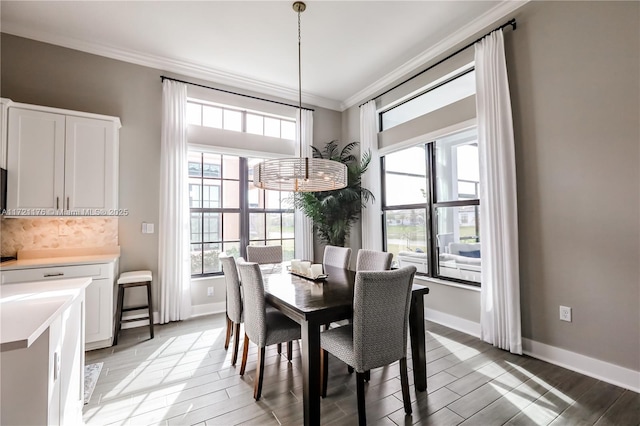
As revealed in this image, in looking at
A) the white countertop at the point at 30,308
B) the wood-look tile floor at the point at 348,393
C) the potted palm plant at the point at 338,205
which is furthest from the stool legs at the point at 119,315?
the potted palm plant at the point at 338,205

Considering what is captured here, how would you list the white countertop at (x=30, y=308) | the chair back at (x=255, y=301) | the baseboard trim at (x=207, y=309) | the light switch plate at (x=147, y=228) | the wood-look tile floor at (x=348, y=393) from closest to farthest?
1. the white countertop at (x=30, y=308)
2. the wood-look tile floor at (x=348, y=393)
3. the chair back at (x=255, y=301)
4. the light switch plate at (x=147, y=228)
5. the baseboard trim at (x=207, y=309)

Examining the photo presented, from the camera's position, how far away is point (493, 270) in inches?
112

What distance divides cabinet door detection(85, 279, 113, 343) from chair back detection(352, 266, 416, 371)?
2622mm

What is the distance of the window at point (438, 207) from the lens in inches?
133

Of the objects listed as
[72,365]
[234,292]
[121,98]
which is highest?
[121,98]

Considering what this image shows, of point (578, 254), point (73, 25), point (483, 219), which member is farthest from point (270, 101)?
point (578, 254)

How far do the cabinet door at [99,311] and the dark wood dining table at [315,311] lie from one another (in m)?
1.71

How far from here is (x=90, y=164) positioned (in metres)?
3.14

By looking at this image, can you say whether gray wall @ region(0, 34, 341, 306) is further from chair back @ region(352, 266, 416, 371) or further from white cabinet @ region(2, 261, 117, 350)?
chair back @ region(352, 266, 416, 371)

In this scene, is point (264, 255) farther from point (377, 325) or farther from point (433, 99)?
point (433, 99)

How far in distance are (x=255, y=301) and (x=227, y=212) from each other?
2471 millimetres

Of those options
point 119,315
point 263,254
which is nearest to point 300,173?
point 263,254

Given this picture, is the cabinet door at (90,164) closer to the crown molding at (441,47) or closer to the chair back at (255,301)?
the chair back at (255,301)

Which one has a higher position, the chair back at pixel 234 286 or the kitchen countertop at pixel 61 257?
the kitchen countertop at pixel 61 257
